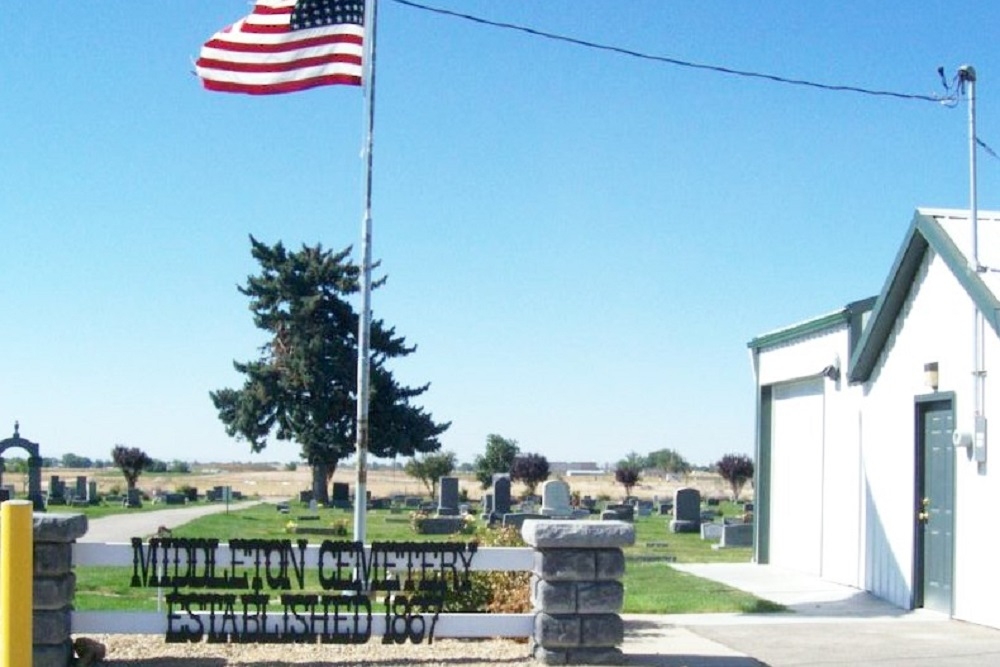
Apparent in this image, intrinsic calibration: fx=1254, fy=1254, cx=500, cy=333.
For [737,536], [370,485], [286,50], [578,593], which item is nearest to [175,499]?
[737,536]

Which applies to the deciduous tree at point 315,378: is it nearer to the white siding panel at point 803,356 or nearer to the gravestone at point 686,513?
Result: the gravestone at point 686,513

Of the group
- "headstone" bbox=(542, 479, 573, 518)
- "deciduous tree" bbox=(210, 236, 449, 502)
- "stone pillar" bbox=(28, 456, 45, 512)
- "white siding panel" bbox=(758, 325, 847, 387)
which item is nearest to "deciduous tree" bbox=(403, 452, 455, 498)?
"deciduous tree" bbox=(210, 236, 449, 502)

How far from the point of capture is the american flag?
13102 mm

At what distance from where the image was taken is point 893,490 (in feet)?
49.4

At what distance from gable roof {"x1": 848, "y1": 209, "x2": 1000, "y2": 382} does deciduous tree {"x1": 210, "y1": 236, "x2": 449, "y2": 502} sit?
139ft

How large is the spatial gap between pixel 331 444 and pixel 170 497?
7481 millimetres

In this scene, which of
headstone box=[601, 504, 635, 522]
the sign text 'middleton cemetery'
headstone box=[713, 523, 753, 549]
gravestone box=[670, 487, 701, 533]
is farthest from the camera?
headstone box=[601, 504, 635, 522]

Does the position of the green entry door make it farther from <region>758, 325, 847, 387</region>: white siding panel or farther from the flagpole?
the flagpole

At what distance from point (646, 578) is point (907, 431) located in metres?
4.93

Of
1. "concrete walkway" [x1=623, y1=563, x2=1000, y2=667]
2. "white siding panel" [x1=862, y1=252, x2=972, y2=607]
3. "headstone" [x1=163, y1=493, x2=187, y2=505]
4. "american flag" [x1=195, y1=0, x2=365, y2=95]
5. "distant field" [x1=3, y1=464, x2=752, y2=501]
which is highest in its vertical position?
"american flag" [x1=195, y1=0, x2=365, y2=95]

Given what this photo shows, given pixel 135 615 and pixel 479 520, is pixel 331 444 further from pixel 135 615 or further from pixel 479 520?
pixel 135 615

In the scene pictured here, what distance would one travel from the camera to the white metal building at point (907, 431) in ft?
42.0

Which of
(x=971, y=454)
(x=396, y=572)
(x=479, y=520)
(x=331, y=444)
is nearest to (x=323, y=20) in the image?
(x=396, y=572)

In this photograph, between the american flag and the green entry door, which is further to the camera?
the green entry door
